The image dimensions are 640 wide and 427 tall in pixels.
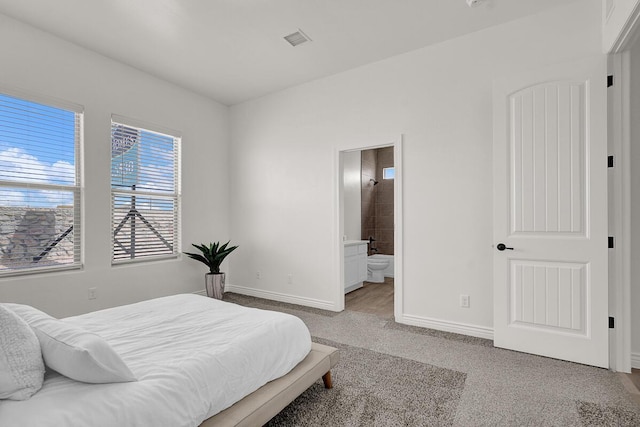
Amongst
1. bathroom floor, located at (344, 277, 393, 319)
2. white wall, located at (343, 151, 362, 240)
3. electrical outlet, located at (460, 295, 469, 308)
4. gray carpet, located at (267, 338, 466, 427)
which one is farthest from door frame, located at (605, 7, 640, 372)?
white wall, located at (343, 151, 362, 240)

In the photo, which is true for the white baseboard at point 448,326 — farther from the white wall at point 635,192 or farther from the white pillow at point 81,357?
the white pillow at point 81,357

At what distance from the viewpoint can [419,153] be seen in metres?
3.36

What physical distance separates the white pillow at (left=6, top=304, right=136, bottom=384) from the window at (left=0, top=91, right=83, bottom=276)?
2262 millimetres

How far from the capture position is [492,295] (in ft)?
9.74

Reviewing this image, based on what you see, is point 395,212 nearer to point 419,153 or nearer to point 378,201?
point 419,153

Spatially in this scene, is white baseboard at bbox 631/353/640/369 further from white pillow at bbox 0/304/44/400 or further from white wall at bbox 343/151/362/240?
white wall at bbox 343/151/362/240

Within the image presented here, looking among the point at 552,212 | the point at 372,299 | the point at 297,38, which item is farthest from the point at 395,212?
the point at 297,38

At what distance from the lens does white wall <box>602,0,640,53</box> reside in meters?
1.98

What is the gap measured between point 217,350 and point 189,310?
76 cm

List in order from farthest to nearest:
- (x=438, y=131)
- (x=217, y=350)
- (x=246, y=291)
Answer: (x=246, y=291) < (x=438, y=131) < (x=217, y=350)

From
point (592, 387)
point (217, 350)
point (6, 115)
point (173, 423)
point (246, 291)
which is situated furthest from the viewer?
point (246, 291)

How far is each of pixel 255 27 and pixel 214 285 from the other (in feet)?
9.70

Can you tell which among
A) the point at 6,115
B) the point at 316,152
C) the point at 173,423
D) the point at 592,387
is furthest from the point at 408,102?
the point at 6,115

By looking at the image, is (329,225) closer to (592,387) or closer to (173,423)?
(592,387)
